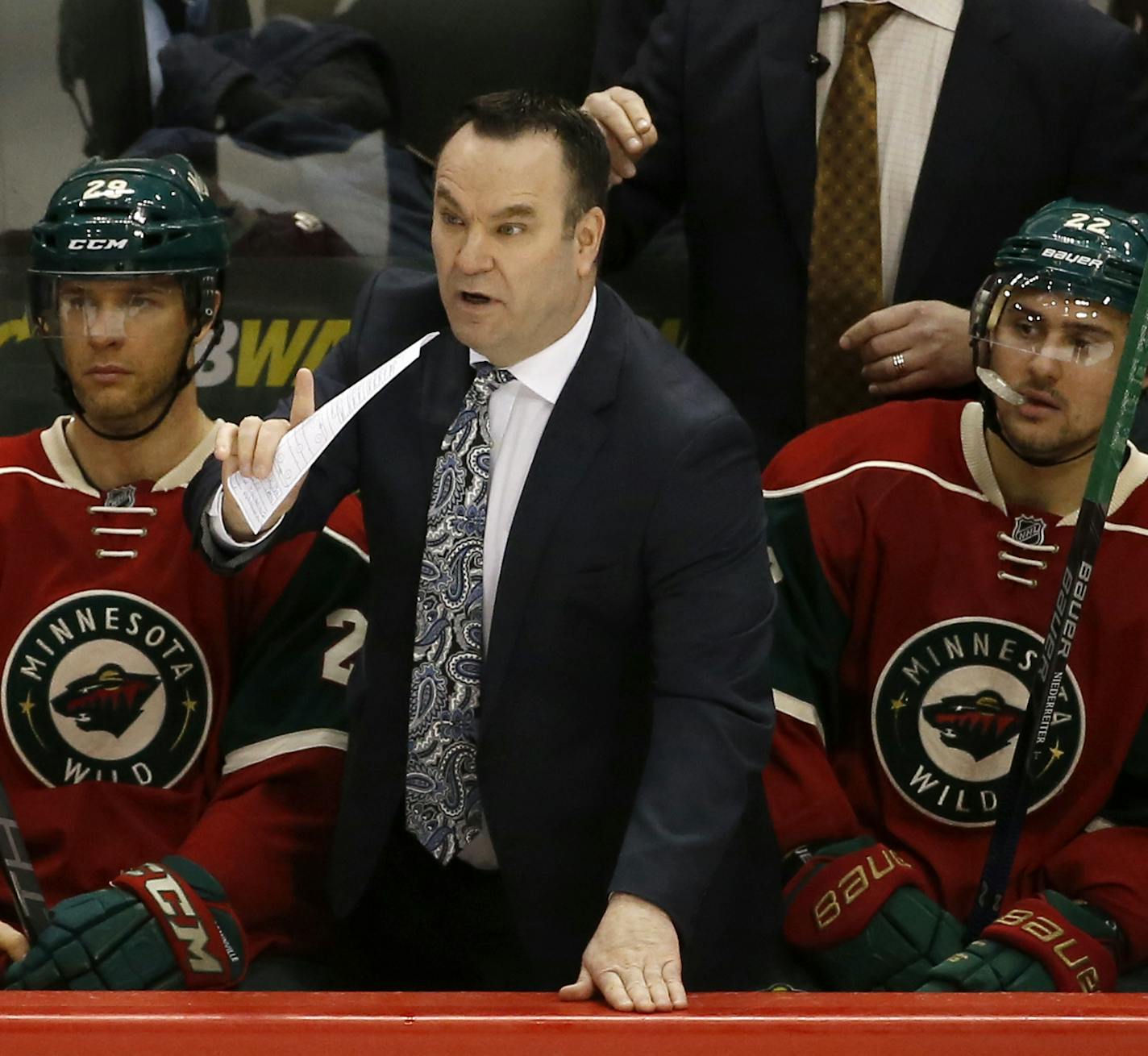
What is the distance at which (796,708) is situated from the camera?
2398 mm

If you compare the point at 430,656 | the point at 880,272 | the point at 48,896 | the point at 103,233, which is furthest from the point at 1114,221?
the point at 48,896

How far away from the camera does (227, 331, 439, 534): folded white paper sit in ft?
5.79

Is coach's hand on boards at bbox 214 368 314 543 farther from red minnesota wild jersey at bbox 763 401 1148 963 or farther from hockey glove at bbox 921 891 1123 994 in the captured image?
hockey glove at bbox 921 891 1123 994

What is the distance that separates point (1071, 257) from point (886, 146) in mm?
499

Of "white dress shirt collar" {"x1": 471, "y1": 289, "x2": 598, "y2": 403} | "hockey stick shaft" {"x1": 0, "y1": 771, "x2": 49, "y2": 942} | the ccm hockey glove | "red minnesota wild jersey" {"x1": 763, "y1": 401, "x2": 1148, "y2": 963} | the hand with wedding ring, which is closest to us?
"white dress shirt collar" {"x1": 471, "y1": 289, "x2": 598, "y2": 403}

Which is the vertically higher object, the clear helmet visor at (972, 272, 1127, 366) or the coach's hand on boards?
the clear helmet visor at (972, 272, 1127, 366)

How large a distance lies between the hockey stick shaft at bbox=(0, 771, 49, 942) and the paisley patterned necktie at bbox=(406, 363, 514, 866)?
17.2 inches

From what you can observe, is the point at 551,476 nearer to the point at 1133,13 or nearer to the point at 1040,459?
the point at 1040,459

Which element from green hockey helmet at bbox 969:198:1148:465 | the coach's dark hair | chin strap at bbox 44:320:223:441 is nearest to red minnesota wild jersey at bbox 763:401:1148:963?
green hockey helmet at bbox 969:198:1148:465

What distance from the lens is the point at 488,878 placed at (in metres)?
2.22

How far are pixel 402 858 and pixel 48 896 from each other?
1.48 ft

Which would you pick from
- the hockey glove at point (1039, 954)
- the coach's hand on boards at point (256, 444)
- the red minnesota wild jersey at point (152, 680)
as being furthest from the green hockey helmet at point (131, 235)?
the hockey glove at point (1039, 954)

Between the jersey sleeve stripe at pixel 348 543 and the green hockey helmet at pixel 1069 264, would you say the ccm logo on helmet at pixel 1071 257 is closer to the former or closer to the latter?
the green hockey helmet at pixel 1069 264

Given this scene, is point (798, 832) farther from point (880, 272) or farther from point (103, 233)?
point (103, 233)
